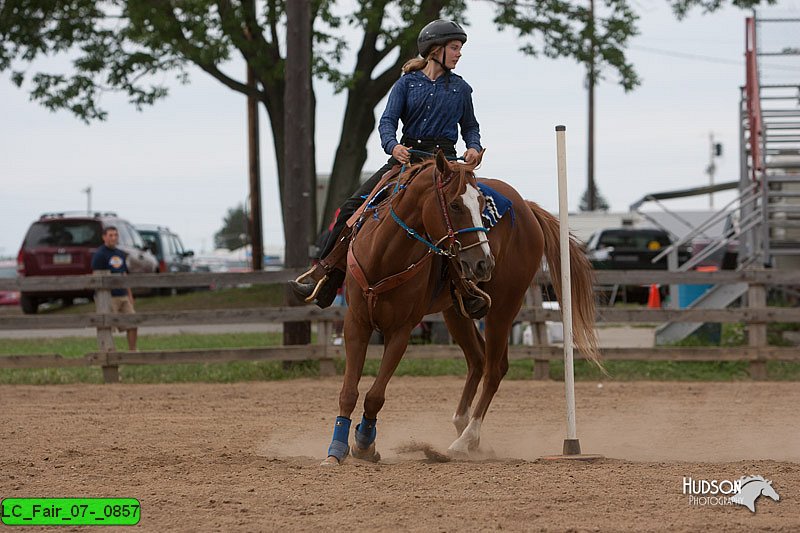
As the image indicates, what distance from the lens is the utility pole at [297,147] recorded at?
1330 cm

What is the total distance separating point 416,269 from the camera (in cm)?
697

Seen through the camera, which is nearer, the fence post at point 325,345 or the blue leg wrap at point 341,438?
the blue leg wrap at point 341,438

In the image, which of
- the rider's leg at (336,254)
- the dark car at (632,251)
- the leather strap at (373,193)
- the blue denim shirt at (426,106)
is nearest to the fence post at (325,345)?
the rider's leg at (336,254)

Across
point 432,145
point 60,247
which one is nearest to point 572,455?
point 432,145

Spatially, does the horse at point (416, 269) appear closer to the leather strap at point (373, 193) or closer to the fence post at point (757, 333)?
the leather strap at point (373, 193)

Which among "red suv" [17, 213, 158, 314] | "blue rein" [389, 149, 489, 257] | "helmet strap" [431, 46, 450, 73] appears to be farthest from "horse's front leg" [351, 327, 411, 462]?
"red suv" [17, 213, 158, 314]

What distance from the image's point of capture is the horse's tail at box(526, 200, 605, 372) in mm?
8648

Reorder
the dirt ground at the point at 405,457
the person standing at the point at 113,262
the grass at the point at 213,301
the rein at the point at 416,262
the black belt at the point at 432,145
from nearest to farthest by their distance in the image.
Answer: the dirt ground at the point at 405,457
the rein at the point at 416,262
the black belt at the point at 432,145
the person standing at the point at 113,262
the grass at the point at 213,301

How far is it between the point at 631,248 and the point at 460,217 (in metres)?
23.7

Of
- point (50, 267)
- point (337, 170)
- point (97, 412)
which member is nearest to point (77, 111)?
point (50, 267)

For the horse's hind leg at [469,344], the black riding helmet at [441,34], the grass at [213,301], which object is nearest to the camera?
the black riding helmet at [441,34]

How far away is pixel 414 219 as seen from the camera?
6895mm

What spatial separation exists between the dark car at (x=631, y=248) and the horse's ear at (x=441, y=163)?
2177cm

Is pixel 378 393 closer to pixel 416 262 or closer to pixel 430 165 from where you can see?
pixel 416 262
